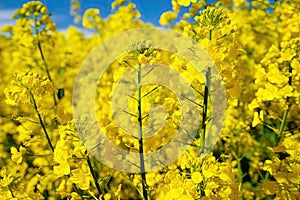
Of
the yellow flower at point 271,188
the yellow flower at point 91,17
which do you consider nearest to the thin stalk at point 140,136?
the yellow flower at point 271,188

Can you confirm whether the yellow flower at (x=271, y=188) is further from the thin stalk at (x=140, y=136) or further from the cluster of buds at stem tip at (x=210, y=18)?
the cluster of buds at stem tip at (x=210, y=18)

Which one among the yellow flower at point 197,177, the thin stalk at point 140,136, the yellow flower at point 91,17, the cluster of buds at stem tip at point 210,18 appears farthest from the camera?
the yellow flower at point 91,17

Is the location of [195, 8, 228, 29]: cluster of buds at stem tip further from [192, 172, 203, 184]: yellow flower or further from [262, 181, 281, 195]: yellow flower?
[262, 181, 281, 195]: yellow flower

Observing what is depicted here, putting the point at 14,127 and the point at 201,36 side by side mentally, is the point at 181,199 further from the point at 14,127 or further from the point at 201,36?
the point at 14,127

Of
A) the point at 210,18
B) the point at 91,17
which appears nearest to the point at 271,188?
the point at 210,18

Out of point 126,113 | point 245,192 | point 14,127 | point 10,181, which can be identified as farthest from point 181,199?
point 14,127

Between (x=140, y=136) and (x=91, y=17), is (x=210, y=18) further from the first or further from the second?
(x=91, y=17)

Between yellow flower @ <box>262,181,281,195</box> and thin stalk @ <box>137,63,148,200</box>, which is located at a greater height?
thin stalk @ <box>137,63,148,200</box>

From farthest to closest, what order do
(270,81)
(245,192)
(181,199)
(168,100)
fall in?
(245,192), (270,81), (168,100), (181,199)

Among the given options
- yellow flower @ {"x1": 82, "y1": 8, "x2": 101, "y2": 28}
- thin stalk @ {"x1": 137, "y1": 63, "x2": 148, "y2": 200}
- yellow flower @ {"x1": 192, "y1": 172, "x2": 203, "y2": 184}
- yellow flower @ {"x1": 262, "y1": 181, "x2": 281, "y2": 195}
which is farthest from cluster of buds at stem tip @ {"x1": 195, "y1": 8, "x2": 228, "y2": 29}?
yellow flower @ {"x1": 82, "y1": 8, "x2": 101, "y2": 28}

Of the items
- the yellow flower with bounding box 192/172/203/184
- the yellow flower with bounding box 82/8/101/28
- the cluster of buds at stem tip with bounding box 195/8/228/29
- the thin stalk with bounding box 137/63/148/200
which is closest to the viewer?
the yellow flower with bounding box 192/172/203/184

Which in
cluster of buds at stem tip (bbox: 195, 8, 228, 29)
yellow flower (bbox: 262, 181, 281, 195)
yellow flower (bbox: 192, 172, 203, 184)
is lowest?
yellow flower (bbox: 262, 181, 281, 195)
